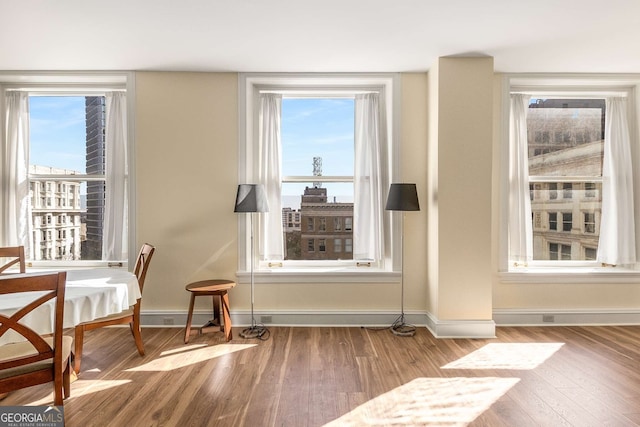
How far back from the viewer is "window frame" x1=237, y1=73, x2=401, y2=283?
3.90m

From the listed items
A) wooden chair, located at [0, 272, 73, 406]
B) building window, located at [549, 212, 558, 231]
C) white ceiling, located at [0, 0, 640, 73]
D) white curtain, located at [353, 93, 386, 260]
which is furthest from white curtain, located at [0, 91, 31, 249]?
building window, located at [549, 212, 558, 231]

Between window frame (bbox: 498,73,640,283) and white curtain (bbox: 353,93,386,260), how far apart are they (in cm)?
134

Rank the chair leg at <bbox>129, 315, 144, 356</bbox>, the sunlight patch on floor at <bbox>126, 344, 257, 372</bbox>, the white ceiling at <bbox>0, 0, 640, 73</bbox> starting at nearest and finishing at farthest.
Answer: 1. the white ceiling at <bbox>0, 0, 640, 73</bbox>
2. the sunlight patch on floor at <bbox>126, 344, 257, 372</bbox>
3. the chair leg at <bbox>129, 315, 144, 356</bbox>

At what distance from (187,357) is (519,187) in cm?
385

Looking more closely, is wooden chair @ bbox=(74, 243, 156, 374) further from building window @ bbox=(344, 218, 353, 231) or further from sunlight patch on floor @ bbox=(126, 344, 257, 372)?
building window @ bbox=(344, 218, 353, 231)

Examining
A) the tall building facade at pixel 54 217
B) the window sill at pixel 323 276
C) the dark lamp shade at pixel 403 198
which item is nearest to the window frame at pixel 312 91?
the window sill at pixel 323 276

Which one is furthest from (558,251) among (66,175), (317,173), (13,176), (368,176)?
(13,176)

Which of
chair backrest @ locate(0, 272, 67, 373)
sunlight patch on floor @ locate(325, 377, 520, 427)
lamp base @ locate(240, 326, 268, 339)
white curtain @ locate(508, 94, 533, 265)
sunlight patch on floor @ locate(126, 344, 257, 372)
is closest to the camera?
chair backrest @ locate(0, 272, 67, 373)

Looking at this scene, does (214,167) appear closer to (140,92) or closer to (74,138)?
(140,92)

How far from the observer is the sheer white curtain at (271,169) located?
13.4ft

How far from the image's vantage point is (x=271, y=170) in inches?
161

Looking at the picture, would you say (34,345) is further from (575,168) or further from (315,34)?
(575,168)

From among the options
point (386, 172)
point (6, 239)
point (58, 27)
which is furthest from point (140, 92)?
point (386, 172)

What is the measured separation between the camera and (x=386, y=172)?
4.10m
